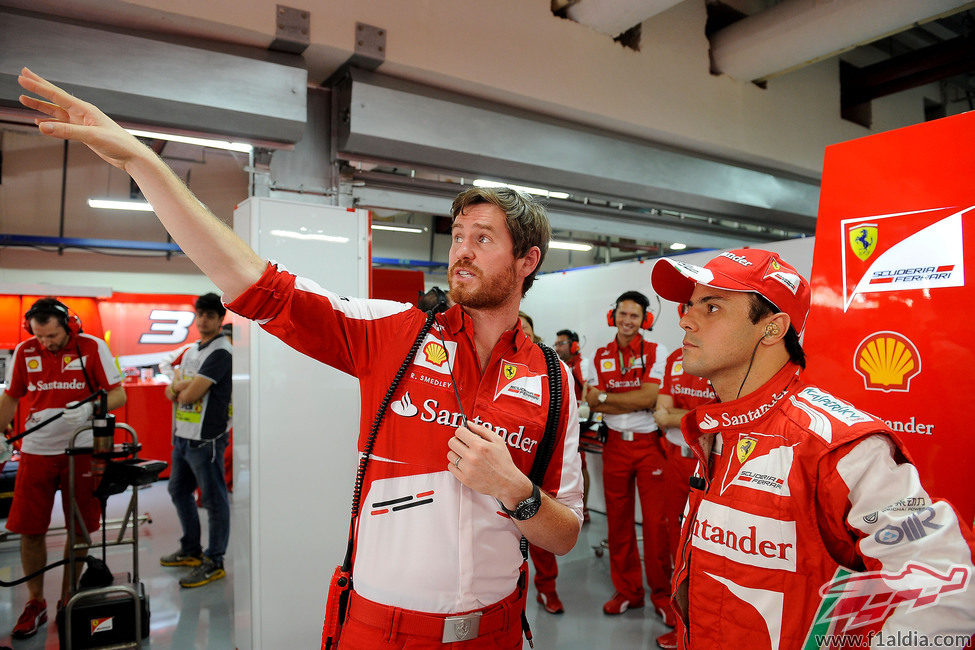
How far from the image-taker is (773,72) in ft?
12.9

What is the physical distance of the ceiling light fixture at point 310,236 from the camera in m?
2.83

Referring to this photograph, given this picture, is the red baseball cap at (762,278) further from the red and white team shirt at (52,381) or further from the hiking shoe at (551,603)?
the red and white team shirt at (52,381)

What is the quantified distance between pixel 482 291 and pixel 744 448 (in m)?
0.73

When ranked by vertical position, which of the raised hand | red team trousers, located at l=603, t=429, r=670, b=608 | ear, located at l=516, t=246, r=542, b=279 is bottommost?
red team trousers, located at l=603, t=429, r=670, b=608

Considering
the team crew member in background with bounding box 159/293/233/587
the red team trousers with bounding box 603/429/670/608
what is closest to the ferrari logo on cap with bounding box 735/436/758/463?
the red team trousers with bounding box 603/429/670/608

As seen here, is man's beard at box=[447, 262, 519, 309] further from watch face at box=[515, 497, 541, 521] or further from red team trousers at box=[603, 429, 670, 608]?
red team trousers at box=[603, 429, 670, 608]

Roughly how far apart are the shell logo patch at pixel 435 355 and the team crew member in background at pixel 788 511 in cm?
64

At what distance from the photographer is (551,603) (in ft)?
12.3

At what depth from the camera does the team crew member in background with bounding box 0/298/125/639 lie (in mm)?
3400

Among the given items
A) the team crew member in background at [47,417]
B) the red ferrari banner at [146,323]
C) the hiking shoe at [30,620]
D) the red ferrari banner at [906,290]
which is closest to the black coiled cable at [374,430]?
the red ferrari banner at [906,290]

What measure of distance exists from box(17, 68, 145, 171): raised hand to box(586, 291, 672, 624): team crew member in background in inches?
138

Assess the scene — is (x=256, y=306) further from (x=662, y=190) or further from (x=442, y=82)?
(x=662, y=190)

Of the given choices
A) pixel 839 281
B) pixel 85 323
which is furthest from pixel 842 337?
pixel 85 323

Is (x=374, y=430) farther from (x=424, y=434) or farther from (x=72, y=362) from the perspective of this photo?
(x=72, y=362)
